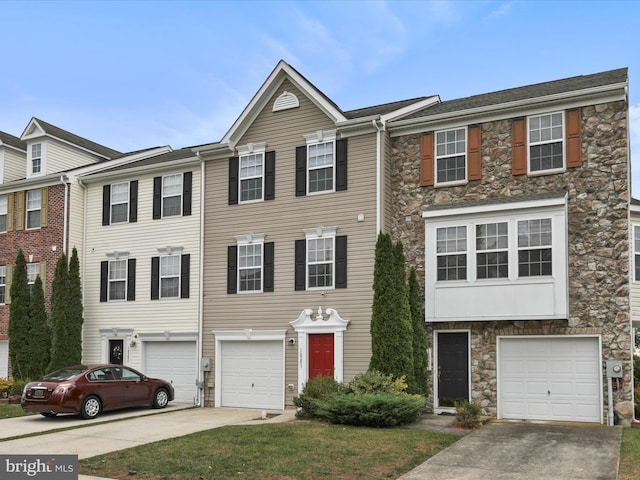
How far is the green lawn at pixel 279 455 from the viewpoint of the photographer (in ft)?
38.0

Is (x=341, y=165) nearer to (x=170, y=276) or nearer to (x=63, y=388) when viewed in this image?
(x=170, y=276)

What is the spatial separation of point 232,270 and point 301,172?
382 cm

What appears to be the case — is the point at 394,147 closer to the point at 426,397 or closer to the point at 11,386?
the point at 426,397

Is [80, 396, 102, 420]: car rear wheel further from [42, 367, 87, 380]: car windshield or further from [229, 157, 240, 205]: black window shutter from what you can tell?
[229, 157, 240, 205]: black window shutter

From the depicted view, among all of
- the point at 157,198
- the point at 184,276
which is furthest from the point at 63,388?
the point at 157,198

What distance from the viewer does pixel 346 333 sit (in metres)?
19.8

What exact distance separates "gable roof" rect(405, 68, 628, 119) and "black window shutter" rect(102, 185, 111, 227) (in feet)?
37.6

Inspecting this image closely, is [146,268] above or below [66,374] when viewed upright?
above

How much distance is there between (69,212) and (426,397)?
1472 centimetres

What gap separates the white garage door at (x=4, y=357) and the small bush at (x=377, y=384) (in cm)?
1551

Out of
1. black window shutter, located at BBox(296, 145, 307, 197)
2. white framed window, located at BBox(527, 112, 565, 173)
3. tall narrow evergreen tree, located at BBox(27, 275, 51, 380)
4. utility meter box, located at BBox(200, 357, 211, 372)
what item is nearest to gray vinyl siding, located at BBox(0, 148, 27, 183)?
tall narrow evergreen tree, located at BBox(27, 275, 51, 380)

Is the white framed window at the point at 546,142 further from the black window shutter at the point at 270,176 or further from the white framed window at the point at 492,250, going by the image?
the black window shutter at the point at 270,176

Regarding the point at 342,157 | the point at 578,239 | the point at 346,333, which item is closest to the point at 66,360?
the point at 346,333

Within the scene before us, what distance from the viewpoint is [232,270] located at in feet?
72.8
